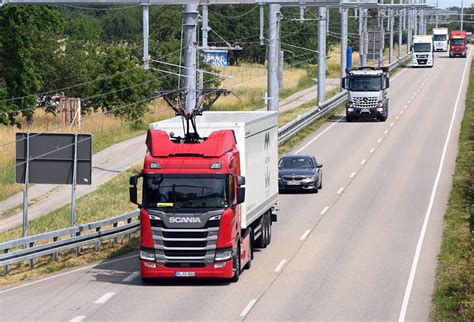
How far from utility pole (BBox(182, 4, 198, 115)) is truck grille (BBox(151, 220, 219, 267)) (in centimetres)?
1115

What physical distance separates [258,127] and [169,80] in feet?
165

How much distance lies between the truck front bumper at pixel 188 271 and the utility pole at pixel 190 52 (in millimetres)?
11256

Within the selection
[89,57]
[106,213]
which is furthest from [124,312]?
[89,57]

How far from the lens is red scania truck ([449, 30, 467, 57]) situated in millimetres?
133000

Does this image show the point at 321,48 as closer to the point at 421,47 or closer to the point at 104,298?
the point at 104,298

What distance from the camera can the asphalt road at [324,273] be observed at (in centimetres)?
2125

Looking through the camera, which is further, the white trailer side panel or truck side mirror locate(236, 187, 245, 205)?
the white trailer side panel

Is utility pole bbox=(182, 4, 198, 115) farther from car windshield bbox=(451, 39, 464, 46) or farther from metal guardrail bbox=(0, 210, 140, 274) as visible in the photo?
car windshield bbox=(451, 39, 464, 46)

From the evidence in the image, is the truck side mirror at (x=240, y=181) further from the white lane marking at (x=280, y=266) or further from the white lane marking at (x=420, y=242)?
the white lane marking at (x=420, y=242)

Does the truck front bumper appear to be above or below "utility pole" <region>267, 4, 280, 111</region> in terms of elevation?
below

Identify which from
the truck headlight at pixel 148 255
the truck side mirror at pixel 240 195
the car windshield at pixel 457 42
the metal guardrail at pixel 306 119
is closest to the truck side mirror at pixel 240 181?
the truck side mirror at pixel 240 195

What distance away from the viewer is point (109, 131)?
6356cm

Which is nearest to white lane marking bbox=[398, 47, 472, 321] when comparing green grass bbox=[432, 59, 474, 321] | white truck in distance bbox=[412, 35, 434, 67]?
green grass bbox=[432, 59, 474, 321]

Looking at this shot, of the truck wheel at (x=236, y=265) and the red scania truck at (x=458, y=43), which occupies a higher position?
A: the red scania truck at (x=458, y=43)
